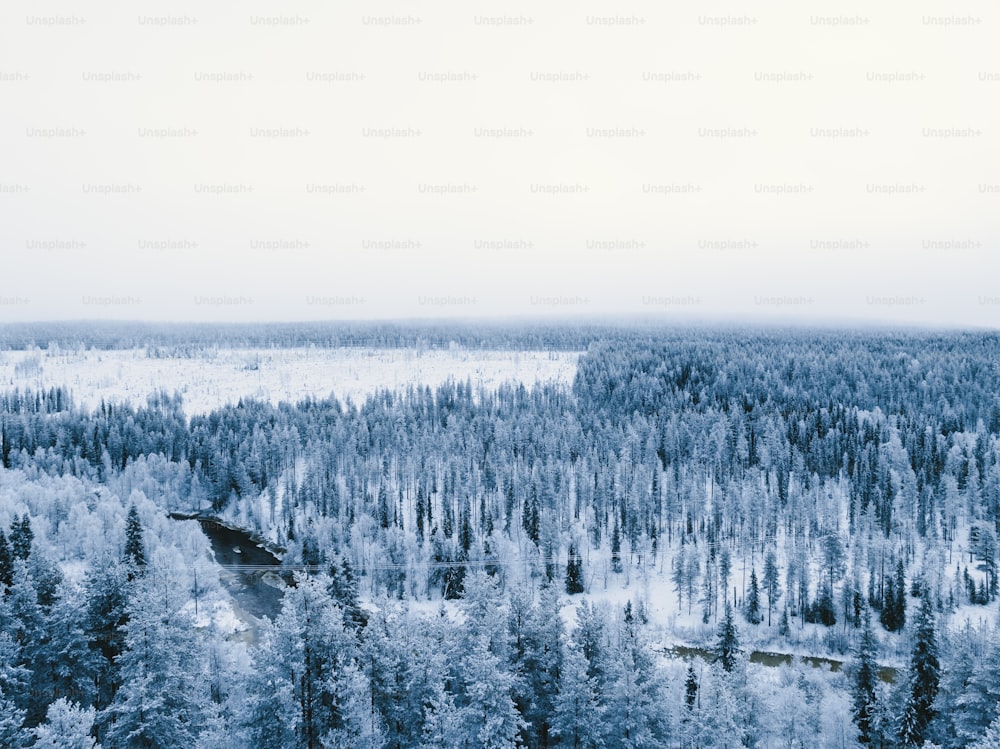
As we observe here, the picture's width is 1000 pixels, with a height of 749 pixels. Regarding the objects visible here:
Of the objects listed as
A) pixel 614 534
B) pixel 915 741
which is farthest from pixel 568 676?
pixel 614 534

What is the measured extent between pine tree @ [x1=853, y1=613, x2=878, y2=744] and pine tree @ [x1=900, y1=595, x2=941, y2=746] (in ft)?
8.94

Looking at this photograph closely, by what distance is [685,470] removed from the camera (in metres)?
97.8

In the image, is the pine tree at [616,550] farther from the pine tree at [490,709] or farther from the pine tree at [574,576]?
the pine tree at [490,709]

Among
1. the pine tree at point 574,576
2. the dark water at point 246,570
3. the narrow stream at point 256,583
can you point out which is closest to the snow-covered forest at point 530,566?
the pine tree at point 574,576

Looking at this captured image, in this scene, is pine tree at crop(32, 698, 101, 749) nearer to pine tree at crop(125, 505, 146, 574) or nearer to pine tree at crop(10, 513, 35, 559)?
pine tree at crop(125, 505, 146, 574)

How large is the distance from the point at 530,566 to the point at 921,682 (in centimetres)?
4027

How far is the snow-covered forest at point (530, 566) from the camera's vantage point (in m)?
30.2

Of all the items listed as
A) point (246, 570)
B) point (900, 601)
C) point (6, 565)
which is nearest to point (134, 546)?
point (6, 565)

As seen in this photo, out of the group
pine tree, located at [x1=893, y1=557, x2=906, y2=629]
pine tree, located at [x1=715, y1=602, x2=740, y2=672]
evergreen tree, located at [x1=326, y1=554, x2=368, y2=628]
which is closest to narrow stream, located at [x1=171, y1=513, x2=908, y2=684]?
pine tree, located at [x1=715, y1=602, x2=740, y2=672]

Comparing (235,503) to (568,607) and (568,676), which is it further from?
(568,676)

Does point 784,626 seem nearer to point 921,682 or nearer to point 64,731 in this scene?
point 921,682

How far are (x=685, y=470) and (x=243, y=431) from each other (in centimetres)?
8237

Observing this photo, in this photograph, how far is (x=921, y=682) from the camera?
4028cm

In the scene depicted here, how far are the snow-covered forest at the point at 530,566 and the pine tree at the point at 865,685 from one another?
205 millimetres
